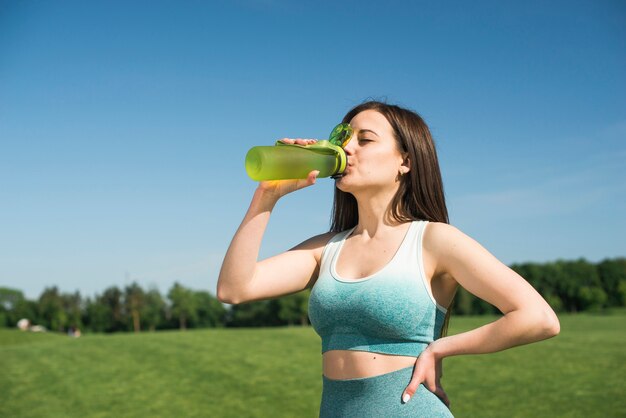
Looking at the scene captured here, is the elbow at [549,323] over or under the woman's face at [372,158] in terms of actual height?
under

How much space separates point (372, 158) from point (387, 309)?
593 millimetres

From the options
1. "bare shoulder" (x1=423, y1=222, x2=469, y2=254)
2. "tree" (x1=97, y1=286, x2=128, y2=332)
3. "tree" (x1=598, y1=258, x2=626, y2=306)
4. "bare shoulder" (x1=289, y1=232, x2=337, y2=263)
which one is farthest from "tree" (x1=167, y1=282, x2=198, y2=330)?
"bare shoulder" (x1=423, y1=222, x2=469, y2=254)

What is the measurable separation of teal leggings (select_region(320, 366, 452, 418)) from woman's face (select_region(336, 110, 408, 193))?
28.0 inches

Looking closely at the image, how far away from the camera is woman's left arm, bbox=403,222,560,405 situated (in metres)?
2.09

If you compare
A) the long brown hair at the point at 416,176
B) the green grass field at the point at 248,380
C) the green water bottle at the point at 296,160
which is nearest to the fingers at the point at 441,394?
the long brown hair at the point at 416,176

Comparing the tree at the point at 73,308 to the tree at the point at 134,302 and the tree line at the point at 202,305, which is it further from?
the tree at the point at 134,302

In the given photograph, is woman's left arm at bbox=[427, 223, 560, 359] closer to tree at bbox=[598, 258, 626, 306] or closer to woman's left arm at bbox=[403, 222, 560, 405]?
woman's left arm at bbox=[403, 222, 560, 405]

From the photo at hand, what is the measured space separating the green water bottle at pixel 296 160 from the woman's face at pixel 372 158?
0.04 metres

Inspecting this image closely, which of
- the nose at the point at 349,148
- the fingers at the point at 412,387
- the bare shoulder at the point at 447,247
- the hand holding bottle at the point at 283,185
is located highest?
the nose at the point at 349,148

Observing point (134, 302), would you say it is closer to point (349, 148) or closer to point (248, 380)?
point (248, 380)

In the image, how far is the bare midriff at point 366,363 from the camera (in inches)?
88.1

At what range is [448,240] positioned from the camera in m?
2.26

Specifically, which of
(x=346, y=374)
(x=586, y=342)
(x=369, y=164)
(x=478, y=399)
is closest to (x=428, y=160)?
(x=369, y=164)

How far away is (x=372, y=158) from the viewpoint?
2451mm
